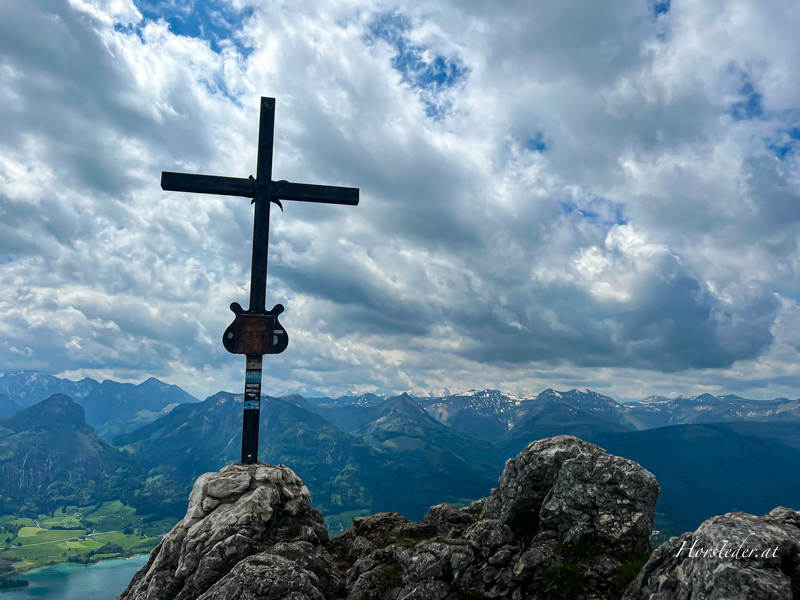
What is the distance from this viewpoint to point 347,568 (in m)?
17.2

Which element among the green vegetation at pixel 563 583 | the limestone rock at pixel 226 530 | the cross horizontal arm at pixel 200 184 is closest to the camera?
the green vegetation at pixel 563 583

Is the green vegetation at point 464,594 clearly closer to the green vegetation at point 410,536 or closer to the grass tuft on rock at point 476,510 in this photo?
the green vegetation at point 410,536

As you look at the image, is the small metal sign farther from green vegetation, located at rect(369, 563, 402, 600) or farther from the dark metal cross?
green vegetation, located at rect(369, 563, 402, 600)

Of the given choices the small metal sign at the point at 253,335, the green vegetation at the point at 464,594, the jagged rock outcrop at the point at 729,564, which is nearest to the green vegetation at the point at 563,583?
the jagged rock outcrop at the point at 729,564

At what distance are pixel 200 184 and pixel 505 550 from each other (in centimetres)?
2203

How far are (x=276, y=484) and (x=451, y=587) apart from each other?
9.27m

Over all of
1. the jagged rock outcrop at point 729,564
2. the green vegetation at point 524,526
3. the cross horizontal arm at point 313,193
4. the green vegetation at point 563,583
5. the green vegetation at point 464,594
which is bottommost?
the green vegetation at point 464,594

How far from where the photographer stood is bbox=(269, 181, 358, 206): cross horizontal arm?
25250 millimetres

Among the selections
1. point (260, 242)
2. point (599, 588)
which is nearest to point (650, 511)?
point (599, 588)

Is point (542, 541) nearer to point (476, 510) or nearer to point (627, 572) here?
point (627, 572)

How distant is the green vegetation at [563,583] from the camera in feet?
40.7

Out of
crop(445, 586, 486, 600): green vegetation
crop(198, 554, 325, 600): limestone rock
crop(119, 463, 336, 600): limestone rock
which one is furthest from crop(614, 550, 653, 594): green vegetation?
crop(119, 463, 336, 600): limestone rock

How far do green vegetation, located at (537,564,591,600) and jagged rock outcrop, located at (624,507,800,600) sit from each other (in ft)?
4.66

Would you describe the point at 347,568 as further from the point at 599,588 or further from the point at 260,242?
the point at 260,242
